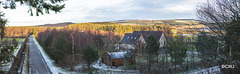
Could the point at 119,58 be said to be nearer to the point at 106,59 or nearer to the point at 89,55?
the point at 106,59

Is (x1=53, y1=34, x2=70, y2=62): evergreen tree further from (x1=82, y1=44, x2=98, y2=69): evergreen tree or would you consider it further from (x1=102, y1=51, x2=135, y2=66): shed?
(x1=102, y1=51, x2=135, y2=66): shed

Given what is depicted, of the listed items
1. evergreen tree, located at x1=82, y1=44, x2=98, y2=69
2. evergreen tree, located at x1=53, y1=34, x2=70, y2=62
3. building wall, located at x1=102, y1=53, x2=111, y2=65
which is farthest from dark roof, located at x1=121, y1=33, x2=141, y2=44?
evergreen tree, located at x1=53, y1=34, x2=70, y2=62

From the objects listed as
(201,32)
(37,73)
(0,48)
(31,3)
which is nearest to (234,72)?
(201,32)

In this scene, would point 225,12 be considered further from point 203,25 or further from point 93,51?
point 93,51

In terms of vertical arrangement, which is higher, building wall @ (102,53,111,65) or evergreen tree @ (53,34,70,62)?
evergreen tree @ (53,34,70,62)

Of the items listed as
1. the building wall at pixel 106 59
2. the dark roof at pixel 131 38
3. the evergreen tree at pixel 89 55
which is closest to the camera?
the evergreen tree at pixel 89 55

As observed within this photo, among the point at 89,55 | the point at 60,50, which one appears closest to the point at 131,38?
the point at 60,50

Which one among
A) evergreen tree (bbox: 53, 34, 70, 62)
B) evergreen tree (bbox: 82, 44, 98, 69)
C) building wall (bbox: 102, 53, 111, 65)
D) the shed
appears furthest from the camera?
evergreen tree (bbox: 53, 34, 70, 62)

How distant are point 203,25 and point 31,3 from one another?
1279cm

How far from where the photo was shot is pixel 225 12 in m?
11.4

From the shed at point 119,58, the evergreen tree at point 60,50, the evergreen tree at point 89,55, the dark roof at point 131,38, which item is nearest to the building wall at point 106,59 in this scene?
the shed at point 119,58

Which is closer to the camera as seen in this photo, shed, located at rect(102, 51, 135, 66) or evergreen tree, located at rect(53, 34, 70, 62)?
shed, located at rect(102, 51, 135, 66)

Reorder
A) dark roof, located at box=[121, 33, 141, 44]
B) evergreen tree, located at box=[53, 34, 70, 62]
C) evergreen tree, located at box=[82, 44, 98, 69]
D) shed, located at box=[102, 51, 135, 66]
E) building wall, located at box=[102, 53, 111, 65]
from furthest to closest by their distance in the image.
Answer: dark roof, located at box=[121, 33, 141, 44] < evergreen tree, located at box=[53, 34, 70, 62] < building wall, located at box=[102, 53, 111, 65] < shed, located at box=[102, 51, 135, 66] < evergreen tree, located at box=[82, 44, 98, 69]

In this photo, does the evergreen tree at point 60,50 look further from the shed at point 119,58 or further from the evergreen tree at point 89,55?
the shed at point 119,58
